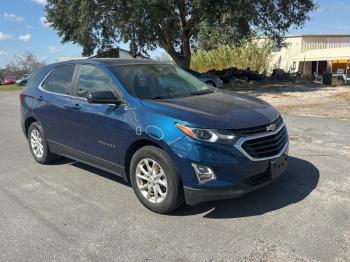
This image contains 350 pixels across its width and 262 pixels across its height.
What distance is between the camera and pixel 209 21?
18031mm

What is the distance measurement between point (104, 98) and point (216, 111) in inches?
53.2

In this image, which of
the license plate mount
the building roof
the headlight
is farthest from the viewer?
the building roof

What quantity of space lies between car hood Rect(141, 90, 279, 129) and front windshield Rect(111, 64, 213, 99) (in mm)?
236

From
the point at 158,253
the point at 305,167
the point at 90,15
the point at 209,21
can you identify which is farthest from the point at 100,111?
the point at 90,15

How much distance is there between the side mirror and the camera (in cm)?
457

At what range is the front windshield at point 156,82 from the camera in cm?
474

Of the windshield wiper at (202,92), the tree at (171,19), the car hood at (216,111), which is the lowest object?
the car hood at (216,111)

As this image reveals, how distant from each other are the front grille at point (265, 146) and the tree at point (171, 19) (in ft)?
46.2

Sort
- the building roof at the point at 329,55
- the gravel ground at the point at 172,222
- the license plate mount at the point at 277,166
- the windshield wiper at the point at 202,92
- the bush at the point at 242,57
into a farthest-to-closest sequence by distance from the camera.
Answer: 1. the bush at the point at 242,57
2. the building roof at the point at 329,55
3. the windshield wiper at the point at 202,92
4. the license plate mount at the point at 277,166
5. the gravel ground at the point at 172,222

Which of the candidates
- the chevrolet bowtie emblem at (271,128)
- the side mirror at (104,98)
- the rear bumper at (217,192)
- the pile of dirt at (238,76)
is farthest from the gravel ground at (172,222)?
the pile of dirt at (238,76)

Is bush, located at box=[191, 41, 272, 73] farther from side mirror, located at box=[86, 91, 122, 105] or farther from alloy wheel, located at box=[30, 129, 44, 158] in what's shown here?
side mirror, located at box=[86, 91, 122, 105]

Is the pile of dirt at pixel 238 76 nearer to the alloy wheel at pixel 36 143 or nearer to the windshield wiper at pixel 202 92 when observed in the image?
the alloy wheel at pixel 36 143

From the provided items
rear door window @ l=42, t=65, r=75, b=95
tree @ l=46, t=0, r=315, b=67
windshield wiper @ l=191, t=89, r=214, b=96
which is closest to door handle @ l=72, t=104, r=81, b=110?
rear door window @ l=42, t=65, r=75, b=95

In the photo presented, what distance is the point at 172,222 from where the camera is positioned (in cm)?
411
